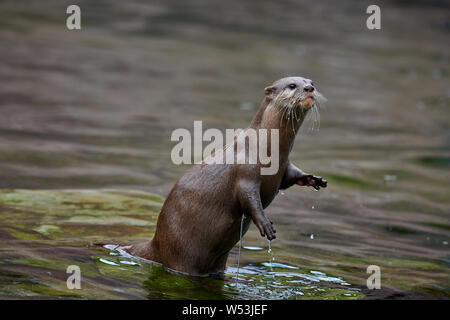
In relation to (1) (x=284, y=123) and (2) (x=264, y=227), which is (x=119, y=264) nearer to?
(2) (x=264, y=227)

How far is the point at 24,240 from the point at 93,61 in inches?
400

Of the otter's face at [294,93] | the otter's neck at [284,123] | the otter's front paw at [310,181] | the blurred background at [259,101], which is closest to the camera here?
the otter's face at [294,93]

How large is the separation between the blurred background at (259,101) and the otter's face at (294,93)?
1567mm

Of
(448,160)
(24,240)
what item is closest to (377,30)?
(448,160)

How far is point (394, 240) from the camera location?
780cm

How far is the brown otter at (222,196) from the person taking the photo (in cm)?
536

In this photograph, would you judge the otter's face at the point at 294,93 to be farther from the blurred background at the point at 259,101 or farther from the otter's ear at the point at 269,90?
the blurred background at the point at 259,101

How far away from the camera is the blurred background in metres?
8.34

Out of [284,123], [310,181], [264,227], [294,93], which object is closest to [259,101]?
[310,181]

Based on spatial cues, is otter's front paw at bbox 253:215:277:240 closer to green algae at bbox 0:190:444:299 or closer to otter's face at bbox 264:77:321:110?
green algae at bbox 0:190:444:299

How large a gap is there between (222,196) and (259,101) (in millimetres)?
9105

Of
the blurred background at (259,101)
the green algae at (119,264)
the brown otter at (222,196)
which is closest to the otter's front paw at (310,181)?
the brown otter at (222,196)

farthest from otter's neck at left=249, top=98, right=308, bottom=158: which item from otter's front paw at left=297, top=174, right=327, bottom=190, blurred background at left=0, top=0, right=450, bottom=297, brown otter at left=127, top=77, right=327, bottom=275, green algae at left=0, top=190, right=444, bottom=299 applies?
blurred background at left=0, top=0, right=450, bottom=297
